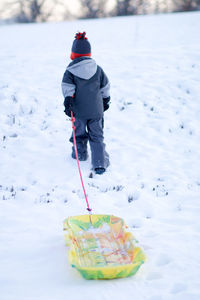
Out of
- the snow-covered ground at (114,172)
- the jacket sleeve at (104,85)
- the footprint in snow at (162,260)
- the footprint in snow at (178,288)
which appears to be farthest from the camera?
the jacket sleeve at (104,85)

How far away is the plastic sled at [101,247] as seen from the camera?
2670mm

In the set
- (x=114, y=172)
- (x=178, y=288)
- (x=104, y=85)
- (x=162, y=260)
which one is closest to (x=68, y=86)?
(x=104, y=85)

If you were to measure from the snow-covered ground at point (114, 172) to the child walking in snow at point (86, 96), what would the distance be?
38 cm

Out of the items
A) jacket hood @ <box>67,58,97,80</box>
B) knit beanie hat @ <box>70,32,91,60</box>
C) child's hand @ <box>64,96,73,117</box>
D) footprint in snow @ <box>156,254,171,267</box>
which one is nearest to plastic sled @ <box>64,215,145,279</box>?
footprint in snow @ <box>156,254,171,267</box>

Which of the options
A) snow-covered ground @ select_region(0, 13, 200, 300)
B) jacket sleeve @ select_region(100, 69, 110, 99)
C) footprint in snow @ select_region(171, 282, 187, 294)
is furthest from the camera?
jacket sleeve @ select_region(100, 69, 110, 99)

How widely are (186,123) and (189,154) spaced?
134cm

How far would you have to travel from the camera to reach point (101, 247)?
3.21m

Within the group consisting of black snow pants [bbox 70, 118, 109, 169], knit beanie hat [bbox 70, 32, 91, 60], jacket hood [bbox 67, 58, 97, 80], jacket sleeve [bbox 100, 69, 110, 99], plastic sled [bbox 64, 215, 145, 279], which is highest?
knit beanie hat [bbox 70, 32, 91, 60]

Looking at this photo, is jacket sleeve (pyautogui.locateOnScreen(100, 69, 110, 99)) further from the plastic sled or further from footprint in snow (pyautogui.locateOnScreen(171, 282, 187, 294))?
footprint in snow (pyautogui.locateOnScreen(171, 282, 187, 294))

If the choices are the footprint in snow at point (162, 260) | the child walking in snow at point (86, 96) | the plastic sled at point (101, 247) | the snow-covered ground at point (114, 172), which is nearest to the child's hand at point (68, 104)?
the child walking in snow at point (86, 96)

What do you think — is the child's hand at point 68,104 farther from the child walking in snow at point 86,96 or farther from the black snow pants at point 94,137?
the black snow pants at point 94,137

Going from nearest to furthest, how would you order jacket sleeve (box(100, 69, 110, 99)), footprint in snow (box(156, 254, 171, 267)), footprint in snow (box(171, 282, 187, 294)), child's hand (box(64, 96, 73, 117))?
footprint in snow (box(171, 282, 187, 294)) < footprint in snow (box(156, 254, 171, 267)) < child's hand (box(64, 96, 73, 117)) < jacket sleeve (box(100, 69, 110, 99))

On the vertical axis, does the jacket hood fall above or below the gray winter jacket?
above

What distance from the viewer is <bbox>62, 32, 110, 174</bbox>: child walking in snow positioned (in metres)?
4.72
